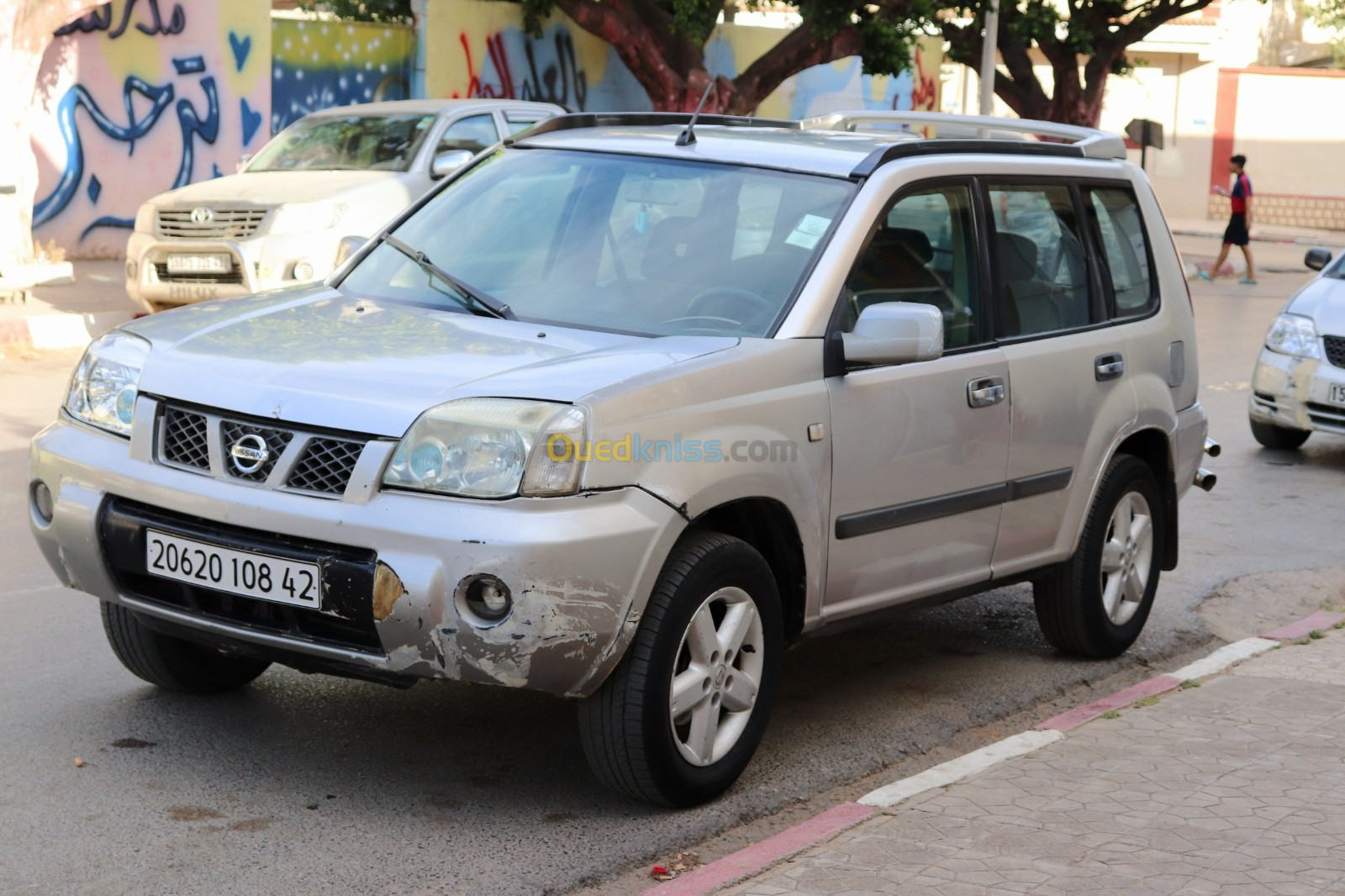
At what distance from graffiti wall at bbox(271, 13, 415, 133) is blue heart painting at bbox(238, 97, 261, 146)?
2.29 feet

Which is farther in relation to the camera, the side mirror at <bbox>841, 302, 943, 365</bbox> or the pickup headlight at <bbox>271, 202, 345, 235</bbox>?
the pickup headlight at <bbox>271, 202, 345, 235</bbox>

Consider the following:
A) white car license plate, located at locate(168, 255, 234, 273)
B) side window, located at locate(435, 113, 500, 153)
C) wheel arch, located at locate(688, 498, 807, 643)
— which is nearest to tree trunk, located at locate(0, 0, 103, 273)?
white car license plate, located at locate(168, 255, 234, 273)

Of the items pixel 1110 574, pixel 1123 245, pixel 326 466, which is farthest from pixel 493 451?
pixel 1123 245

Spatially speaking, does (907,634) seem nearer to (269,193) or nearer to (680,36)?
(269,193)

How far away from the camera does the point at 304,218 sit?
1291cm

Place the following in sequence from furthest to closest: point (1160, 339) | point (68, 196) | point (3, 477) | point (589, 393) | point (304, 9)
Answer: point (304, 9) < point (68, 196) < point (3, 477) < point (1160, 339) < point (589, 393)

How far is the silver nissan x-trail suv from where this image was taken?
385 centimetres

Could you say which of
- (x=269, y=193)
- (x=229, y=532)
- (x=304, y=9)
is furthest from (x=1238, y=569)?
(x=304, y=9)

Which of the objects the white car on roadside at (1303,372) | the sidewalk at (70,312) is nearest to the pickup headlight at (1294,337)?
the white car on roadside at (1303,372)

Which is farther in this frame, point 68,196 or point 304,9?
point 304,9

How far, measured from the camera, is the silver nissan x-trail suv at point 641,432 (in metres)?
3.85

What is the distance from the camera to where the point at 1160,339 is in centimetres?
609

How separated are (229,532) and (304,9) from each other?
91.1 feet

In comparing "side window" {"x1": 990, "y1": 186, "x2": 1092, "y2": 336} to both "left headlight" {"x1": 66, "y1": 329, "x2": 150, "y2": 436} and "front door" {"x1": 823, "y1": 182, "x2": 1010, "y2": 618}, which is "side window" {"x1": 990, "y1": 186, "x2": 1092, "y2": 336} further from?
"left headlight" {"x1": 66, "y1": 329, "x2": 150, "y2": 436}
